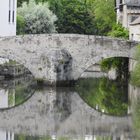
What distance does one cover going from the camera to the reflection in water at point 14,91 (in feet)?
88.8

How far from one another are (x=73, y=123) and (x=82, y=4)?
40.4 meters

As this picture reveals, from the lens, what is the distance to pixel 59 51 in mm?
33438

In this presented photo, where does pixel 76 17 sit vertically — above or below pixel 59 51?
above

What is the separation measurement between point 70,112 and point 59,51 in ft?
34.2

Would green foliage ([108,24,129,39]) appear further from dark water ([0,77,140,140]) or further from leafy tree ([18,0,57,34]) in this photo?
leafy tree ([18,0,57,34])

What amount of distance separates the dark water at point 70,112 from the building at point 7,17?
6743 mm

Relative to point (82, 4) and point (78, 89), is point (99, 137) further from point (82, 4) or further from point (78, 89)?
point (82, 4)

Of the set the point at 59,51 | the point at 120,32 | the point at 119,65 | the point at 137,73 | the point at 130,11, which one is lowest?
the point at 137,73

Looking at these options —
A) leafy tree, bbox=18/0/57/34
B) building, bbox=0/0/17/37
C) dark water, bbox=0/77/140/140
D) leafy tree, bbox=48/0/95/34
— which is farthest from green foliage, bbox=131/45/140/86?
leafy tree, bbox=48/0/95/34

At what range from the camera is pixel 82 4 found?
5988 cm

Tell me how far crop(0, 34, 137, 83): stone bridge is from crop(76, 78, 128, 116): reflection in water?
1.72 metres

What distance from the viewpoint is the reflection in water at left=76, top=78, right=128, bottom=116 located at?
25.4 metres

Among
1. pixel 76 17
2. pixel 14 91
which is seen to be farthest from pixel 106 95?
pixel 76 17

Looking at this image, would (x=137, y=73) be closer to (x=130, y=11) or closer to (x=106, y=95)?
(x=106, y=95)
